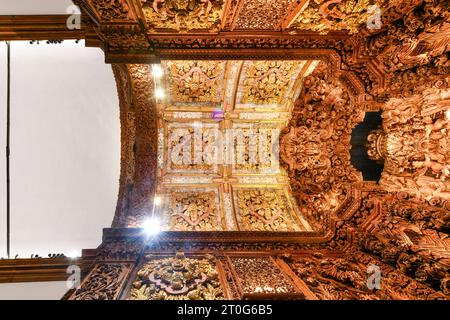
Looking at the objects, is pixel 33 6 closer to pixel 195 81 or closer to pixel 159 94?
pixel 159 94

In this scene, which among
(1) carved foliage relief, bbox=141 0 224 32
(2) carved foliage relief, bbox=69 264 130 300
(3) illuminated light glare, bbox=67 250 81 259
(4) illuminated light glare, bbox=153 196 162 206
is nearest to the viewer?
(2) carved foliage relief, bbox=69 264 130 300

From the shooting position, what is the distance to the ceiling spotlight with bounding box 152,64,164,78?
5355mm

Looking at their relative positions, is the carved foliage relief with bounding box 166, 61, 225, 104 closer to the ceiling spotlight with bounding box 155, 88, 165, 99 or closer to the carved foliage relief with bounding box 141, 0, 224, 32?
the ceiling spotlight with bounding box 155, 88, 165, 99

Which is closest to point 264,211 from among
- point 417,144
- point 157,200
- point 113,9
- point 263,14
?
point 157,200

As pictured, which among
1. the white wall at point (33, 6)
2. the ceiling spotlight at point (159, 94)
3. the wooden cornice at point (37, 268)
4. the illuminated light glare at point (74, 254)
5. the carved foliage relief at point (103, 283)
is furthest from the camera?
the ceiling spotlight at point (159, 94)

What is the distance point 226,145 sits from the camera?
263 inches

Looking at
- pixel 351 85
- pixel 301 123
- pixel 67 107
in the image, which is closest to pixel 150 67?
pixel 67 107

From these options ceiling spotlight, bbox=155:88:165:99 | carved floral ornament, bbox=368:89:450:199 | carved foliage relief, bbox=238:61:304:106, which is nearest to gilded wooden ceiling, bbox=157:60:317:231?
carved foliage relief, bbox=238:61:304:106

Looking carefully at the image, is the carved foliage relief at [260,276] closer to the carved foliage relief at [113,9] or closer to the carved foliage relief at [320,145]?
the carved foliage relief at [320,145]

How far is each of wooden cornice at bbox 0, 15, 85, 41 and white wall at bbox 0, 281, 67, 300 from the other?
437cm

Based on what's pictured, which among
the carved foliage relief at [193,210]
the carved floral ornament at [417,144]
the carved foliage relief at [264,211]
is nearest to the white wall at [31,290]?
the carved foliage relief at [193,210]

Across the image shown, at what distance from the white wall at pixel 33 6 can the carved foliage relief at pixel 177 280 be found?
182 inches

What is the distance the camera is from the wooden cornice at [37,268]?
4566 mm

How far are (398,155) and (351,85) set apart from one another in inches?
60.9
